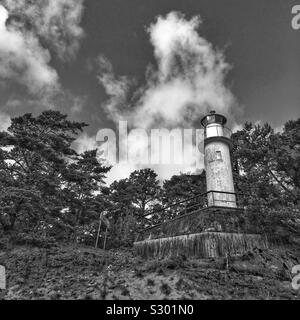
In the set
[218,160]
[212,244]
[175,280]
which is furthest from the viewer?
[218,160]

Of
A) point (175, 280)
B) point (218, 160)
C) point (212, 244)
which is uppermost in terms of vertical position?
point (218, 160)

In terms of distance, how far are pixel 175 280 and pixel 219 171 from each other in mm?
7939

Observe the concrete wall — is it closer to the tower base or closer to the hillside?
the tower base

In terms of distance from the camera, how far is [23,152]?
55.6 feet

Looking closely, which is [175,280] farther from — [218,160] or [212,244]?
[218,160]

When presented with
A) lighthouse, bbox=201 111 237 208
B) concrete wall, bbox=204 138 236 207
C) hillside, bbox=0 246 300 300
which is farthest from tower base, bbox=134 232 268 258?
concrete wall, bbox=204 138 236 207

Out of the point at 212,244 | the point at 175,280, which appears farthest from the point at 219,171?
the point at 175,280

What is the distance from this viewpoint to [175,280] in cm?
732

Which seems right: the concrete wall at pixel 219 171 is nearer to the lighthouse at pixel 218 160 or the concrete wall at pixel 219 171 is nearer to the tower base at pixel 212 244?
the lighthouse at pixel 218 160

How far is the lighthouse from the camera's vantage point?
12883mm

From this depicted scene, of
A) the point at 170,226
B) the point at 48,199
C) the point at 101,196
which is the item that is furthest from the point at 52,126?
the point at 170,226

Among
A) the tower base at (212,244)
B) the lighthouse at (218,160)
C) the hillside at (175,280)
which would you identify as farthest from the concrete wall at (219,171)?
the hillside at (175,280)

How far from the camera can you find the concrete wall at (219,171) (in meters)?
12.9

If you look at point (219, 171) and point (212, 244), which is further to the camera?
point (219, 171)
